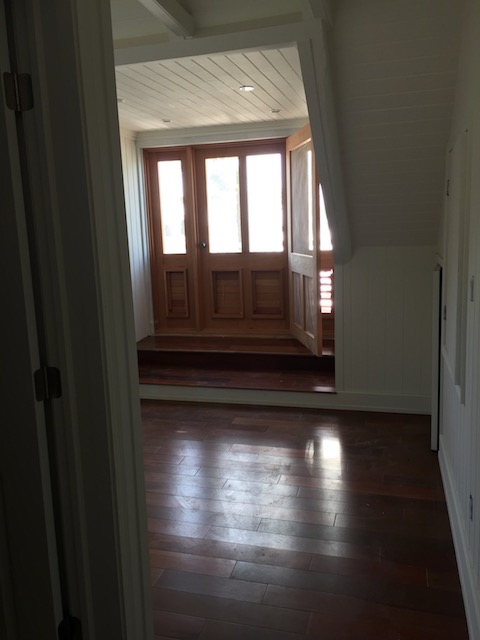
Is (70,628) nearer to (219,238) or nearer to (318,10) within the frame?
(318,10)

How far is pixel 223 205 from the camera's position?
5699 mm

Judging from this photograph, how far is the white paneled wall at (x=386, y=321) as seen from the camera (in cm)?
405

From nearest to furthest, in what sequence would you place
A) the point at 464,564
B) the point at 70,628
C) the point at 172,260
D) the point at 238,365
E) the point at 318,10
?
the point at 70,628
the point at 464,564
the point at 318,10
the point at 238,365
the point at 172,260

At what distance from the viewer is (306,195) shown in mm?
4523

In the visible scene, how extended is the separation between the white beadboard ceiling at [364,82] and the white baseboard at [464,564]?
5.64ft

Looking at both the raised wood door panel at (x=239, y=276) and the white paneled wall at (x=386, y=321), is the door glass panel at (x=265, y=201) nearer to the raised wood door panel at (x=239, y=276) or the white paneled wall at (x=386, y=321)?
the raised wood door panel at (x=239, y=276)

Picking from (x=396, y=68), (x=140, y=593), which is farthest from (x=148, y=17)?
(x=140, y=593)

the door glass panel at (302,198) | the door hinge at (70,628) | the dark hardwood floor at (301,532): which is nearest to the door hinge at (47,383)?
the door hinge at (70,628)

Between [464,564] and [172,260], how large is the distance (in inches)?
174

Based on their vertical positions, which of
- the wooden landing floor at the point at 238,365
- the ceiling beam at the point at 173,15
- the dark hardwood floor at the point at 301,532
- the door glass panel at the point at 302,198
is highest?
the ceiling beam at the point at 173,15

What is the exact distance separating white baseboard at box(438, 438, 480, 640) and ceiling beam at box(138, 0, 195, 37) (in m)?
2.59

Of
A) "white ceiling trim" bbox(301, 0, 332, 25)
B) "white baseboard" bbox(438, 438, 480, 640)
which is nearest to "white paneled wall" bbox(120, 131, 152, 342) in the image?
"white ceiling trim" bbox(301, 0, 332, 25)

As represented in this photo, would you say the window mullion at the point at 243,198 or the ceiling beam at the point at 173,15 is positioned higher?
the ceiling beam at the point at 173,15

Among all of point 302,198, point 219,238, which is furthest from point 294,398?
point 219,238
